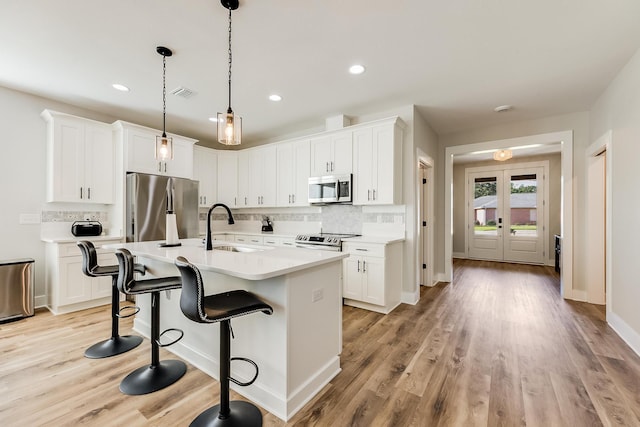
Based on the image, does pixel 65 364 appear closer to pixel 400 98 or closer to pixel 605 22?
pixel 400 98

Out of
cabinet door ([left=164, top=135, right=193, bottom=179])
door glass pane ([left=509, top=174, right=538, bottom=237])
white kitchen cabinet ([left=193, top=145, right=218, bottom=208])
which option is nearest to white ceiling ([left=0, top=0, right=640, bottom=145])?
cabinet door ([left=164, top=135, right=193, bottom=179])

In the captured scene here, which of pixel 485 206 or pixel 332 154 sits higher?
pixel 332 154

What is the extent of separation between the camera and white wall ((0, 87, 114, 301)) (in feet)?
11.2

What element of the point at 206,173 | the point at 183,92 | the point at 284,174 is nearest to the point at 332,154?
the point at 284,174

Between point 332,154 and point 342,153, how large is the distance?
178 mm

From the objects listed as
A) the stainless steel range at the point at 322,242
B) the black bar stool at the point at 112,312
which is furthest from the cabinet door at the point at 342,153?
the black bar stool at the point at 112,312

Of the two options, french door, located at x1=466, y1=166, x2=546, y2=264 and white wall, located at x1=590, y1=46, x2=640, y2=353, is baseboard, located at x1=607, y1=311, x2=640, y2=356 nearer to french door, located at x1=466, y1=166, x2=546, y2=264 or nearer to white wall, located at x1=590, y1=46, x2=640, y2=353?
white wall, located at x1=590, y1=46, x2=640, y2=353

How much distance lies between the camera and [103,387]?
77.9 inches

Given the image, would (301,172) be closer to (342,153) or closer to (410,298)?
(342,153)

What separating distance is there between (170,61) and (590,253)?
18.5 feet

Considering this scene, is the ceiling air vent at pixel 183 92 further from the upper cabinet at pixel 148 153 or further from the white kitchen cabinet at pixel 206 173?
the white kitchen cabinet at pixel 206 173

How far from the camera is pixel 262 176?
5152mm

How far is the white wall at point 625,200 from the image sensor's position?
2.54 m

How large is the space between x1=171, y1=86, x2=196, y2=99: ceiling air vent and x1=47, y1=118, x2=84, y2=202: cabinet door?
1.48 m
